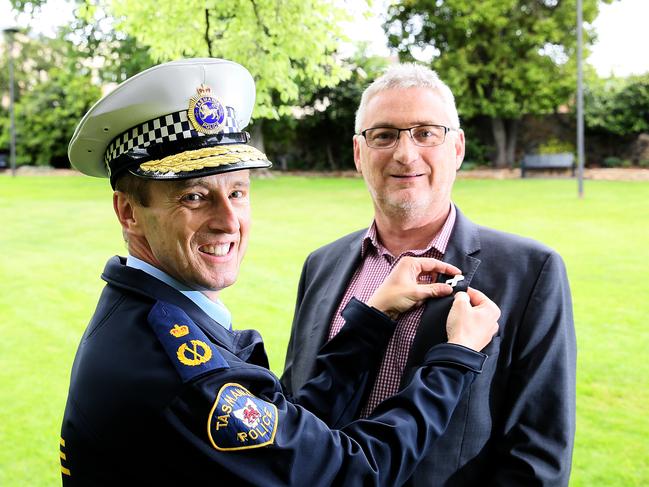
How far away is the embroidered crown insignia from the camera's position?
1881 millimetres

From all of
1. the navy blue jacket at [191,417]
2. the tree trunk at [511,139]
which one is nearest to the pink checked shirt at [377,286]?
the navy blue jacket at [191,417]

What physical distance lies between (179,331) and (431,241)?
1.44 metres

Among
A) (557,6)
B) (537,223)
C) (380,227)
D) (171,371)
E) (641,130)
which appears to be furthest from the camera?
(557,6)

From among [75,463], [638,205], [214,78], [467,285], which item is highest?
[214,78]

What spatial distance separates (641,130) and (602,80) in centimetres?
361

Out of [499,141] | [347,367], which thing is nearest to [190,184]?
[347,367]

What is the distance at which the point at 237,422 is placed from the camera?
5.89 feet

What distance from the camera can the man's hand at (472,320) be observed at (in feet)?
7.64

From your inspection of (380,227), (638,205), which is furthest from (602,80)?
(380,227)

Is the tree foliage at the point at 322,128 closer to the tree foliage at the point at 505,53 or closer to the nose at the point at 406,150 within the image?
the tree foliage at the point at 505,53

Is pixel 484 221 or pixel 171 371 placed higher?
pixel 171 371

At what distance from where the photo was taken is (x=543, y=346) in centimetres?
255

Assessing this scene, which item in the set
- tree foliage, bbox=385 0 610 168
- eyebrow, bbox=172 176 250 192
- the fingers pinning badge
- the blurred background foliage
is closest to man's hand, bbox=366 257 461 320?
the fingers pinning badge

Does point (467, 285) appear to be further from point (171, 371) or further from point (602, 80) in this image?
point (602, 80)
